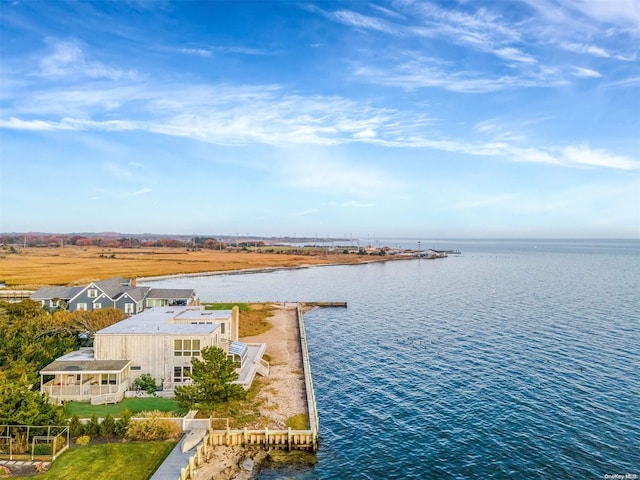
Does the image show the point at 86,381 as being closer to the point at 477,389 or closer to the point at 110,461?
the point at 110,461

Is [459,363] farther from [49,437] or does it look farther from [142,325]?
[49,437]

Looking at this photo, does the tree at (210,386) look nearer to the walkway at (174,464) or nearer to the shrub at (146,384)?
the walkway at (174,464)

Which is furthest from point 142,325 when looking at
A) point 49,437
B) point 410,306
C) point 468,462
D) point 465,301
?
point 465,301

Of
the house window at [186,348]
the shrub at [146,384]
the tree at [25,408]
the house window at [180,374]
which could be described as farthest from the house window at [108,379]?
the tree at [25,408]

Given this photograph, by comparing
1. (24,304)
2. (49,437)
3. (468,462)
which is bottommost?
(468,462)

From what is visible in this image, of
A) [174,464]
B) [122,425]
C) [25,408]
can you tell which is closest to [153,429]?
[122,425]

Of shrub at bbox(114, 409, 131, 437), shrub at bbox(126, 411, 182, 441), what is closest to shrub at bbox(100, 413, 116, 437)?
shrub at bbox(114, 409, 131, 437)

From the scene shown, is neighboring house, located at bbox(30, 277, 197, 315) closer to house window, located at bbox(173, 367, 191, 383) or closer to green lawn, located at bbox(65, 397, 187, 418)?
house window, located at bbox(173, 367, 191, 383)
